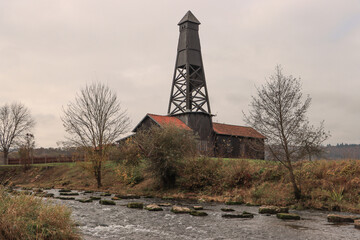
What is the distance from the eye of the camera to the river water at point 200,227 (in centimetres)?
1081

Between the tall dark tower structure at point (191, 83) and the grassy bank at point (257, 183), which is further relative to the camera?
the tall dark tower structure at point (191, 83)

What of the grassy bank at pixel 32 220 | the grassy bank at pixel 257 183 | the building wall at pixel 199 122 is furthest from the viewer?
the building wall at pixel 199 122

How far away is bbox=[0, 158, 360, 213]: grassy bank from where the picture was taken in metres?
18.1

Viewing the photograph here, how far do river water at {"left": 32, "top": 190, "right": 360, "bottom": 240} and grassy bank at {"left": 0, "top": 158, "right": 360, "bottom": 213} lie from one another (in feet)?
8.50

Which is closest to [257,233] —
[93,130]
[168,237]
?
[168,237]

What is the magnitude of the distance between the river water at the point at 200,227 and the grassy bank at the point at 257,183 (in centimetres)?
259

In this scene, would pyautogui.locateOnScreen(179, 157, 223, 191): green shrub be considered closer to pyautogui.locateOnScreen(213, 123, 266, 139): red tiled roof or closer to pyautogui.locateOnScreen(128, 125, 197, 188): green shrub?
pyautogui.locateOnScreen(128, 125, 197, 188): green shrub

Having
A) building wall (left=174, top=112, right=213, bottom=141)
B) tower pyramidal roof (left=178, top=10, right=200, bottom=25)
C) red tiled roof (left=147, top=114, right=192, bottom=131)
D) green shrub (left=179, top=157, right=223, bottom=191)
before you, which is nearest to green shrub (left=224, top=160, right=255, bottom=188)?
green shrub (left=179, top=157, right=223, bottom=191)

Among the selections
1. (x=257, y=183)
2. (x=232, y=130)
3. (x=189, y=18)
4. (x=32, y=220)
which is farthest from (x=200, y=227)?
(x=189, y=18)

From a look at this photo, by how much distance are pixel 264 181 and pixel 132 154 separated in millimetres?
13654

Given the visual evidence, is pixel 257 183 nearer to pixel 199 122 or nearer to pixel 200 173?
pixel 200 173

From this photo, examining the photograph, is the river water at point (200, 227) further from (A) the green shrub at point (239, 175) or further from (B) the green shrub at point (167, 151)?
(B) the green shrub at point (167, 151)

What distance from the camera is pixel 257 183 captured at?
2272 centimetres

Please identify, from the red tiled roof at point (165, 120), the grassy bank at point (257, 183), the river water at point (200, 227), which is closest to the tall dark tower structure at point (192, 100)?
the red tiled roof at point (165, 120)
